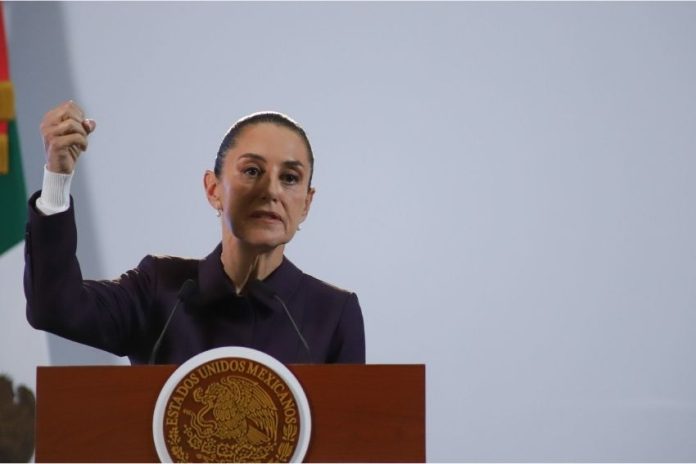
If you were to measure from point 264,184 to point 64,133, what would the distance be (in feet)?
2.02

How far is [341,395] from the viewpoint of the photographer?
5.42ft

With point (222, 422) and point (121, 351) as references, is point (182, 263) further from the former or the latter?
point (222, 422)

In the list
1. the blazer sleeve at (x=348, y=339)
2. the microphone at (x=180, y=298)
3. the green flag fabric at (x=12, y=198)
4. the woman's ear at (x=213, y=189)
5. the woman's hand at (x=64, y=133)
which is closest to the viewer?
the woman's hand at (x=64, y=133)

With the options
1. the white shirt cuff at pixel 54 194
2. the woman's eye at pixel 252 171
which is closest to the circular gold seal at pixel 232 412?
the white shirt cuff at pixel 54 194

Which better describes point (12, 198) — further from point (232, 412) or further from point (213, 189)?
point (232, 412)

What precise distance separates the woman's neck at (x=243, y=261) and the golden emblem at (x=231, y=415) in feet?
2.29

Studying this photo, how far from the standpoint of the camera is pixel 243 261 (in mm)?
2336

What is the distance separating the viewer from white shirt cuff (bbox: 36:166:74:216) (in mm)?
1828

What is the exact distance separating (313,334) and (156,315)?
1.19 ft

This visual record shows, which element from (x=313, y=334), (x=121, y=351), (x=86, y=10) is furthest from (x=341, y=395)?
(x=86, y=10)

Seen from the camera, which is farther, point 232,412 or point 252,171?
point 252,171

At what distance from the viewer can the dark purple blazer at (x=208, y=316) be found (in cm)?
218

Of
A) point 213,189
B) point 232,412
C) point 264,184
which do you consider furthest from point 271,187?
→ point 232,412

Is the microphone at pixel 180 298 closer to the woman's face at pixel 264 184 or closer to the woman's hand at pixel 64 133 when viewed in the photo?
the woman's face at pixel 264 184
